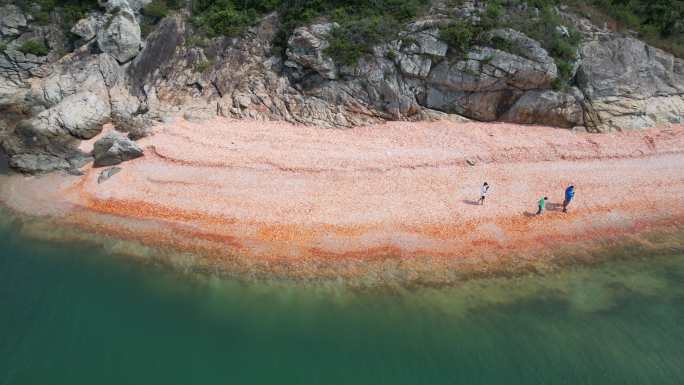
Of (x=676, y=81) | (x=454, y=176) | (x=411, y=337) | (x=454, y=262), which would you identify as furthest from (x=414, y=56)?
(x=411, y=337)

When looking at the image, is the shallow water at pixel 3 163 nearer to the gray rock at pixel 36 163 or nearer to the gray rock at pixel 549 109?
the gray rock at pixel 36 163

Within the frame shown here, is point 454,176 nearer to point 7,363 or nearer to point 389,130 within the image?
point 389,130

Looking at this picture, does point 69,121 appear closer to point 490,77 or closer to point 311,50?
point 311,50

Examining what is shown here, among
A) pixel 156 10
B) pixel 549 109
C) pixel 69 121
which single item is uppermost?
pixel 156 10

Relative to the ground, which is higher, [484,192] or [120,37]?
[120,37]

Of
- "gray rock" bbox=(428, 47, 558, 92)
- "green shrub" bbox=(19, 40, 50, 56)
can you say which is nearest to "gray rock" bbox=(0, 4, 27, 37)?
"green shrub" bbox=(19, 40, 50, 56)

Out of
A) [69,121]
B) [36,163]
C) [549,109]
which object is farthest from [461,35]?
[36,163]

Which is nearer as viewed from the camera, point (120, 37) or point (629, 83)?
point (629, 83)

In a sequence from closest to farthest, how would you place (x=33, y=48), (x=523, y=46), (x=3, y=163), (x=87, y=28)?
(x=3, y=163) < (x=523, y=46) < (x=87, y=28) < (x=33, y=48)

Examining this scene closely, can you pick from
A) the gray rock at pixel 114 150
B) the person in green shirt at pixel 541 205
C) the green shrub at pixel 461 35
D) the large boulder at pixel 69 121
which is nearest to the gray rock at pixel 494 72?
the green shrub at pixel 461 35
